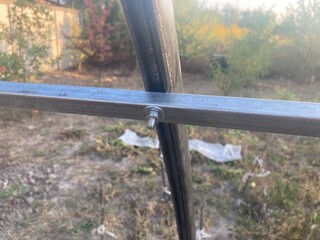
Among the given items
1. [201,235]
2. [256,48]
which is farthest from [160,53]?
[256,48]

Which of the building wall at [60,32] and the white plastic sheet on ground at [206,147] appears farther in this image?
the white plastic sheet on ground at [206,147]

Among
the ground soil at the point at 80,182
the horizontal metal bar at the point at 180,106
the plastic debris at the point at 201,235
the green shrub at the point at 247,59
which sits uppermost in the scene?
the horizontal metal bar at the point at 180,106

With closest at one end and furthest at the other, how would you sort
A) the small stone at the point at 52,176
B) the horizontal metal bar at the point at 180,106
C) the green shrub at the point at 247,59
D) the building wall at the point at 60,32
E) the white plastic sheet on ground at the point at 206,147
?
the horizontal metal bar at the point at 180,106 → the building wall at the point at 60,32 → the small stone at the point at 52,176 → the white plastic sheet on ground at the point at 206,147 → the green shrub at the point at 247,59

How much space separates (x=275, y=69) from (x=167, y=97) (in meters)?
3.44

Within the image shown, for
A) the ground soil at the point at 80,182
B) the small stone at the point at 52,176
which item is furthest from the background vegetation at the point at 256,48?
the small stone at the point at 52,176

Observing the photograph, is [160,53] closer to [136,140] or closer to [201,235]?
[201,235]

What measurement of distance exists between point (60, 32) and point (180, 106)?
0.95 metres

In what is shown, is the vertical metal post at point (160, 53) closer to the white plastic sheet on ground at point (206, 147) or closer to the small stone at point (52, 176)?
the small stone at point (52, 176)

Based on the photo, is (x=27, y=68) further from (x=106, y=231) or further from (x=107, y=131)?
(x=107, y=131)

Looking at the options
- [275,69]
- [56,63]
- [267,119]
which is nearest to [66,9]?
[267,119]

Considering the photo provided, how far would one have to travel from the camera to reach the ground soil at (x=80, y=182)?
5.66 ft

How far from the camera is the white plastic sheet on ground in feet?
8.48

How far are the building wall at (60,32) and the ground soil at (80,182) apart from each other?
0.14 meters

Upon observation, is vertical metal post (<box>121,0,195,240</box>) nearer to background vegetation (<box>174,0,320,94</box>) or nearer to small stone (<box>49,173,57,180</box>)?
small stone (<box>49,173,57,180</box>)
